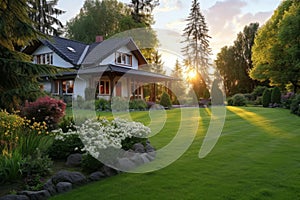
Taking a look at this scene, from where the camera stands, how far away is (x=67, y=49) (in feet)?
81.6

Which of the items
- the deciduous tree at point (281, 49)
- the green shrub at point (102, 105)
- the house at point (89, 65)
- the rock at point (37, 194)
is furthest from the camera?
the deciduous tree at point (281, 49)

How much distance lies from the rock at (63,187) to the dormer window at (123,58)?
70.8 feet

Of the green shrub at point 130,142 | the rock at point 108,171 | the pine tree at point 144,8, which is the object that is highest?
the pine tree at point 144,8

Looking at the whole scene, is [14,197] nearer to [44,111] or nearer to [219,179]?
[219,179]

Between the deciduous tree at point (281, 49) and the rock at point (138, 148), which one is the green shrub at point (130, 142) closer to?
the rock at point (138, 148)

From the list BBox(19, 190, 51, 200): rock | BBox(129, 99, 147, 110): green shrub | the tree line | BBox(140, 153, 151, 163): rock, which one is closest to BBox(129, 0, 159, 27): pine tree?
the tree line

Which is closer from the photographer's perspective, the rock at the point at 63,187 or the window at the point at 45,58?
the rock at the point at 63,187

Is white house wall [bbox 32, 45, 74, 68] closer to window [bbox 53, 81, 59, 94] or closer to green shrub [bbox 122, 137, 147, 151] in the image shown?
window [bbox 53, 81, 59, 94]

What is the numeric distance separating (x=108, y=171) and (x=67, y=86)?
20.3 metres

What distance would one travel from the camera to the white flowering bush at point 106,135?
192 inches

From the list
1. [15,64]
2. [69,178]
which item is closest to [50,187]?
[69,178]

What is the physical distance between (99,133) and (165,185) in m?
1.80

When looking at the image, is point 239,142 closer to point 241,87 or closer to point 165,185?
point 165,185

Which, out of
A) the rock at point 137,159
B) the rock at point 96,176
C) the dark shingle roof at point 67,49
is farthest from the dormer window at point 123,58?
the rock at point 96,176
